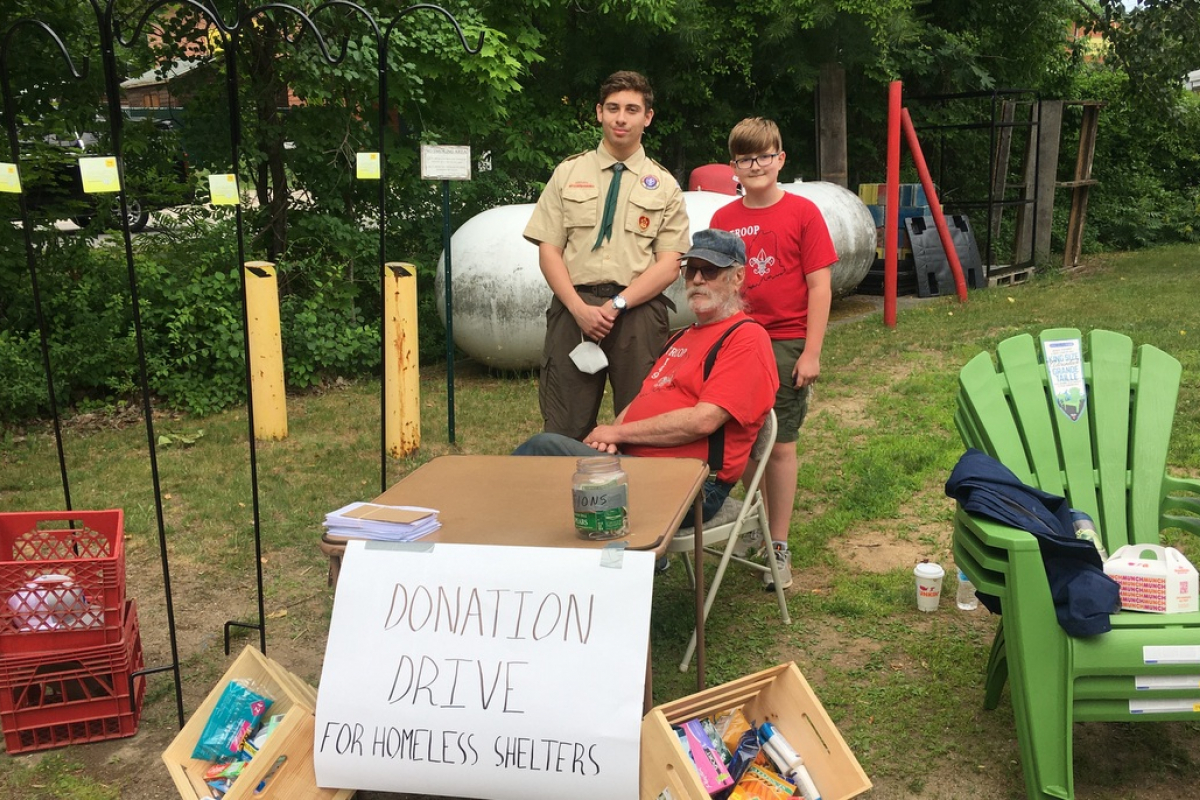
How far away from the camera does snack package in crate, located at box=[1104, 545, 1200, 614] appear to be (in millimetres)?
2668

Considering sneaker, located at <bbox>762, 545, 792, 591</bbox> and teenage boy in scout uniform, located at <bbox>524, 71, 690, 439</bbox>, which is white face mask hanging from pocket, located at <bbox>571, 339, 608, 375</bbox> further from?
sneaker, located at <bbox>762, 545, 792, 591</bbox>

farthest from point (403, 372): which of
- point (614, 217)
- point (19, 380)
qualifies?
point (19, 380)

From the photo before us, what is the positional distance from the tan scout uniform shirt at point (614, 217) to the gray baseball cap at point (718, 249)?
63 cm

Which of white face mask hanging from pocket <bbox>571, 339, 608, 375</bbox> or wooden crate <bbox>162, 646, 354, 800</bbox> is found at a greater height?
white face mask hanging from pocket <bbox>571, 339, 608, 375</bbox>

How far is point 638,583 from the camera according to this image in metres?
2.44

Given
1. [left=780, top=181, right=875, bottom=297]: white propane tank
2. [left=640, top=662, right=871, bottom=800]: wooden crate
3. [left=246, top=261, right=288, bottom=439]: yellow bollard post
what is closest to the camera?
[left=640, top=662, right=871, bottom=800]: wooden crate

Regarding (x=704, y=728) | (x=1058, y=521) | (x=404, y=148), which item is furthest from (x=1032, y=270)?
(x=704, y=728)

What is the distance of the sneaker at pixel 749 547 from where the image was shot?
4332 mm

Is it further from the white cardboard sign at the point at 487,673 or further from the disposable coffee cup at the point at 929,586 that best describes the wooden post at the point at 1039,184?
the white cardboard sign at the point at 487,673

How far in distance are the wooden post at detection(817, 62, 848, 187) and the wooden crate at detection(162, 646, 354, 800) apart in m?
10.6

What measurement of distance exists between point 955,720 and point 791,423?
1278mm

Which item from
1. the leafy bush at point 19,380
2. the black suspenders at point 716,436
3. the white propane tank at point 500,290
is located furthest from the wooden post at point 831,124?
the black suspenders at point 716,436

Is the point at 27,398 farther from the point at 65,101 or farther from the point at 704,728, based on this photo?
the point at 704,728

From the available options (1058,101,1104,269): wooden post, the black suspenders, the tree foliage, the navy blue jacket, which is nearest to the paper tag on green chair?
the navy blue jacket
